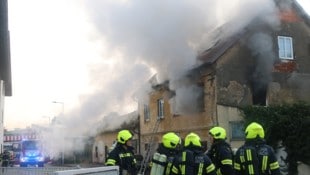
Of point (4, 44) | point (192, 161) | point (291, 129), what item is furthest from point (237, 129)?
point (192, 161)

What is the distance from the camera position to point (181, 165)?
21.6 ft

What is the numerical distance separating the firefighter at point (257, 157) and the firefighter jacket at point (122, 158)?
2086 millimetres

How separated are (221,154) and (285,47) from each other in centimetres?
1636

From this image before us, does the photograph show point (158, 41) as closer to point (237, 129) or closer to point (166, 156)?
point (237, 129)

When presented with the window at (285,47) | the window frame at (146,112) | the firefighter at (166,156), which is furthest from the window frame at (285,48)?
the firefighter at (166,156)

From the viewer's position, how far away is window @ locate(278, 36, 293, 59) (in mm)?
22239

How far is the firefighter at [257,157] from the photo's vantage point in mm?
6594

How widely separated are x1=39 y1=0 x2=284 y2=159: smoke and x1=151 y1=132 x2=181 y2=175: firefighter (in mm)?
10921

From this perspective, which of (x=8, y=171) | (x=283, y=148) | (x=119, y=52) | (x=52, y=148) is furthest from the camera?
(x=52, y=148)

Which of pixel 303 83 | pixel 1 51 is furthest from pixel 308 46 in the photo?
pixel 1 51

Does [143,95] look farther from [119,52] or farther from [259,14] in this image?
[259,14]

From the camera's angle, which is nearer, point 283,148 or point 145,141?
point 283,148

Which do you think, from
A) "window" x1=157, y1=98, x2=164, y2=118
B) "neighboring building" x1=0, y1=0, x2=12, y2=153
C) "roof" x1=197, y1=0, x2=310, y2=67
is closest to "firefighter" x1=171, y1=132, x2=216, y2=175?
"neighboring building" x1=0, y1=0, x2=12, y2=153

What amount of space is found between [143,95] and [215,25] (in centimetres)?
657
